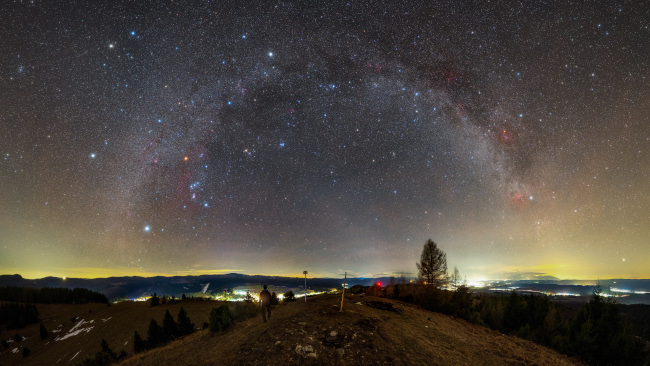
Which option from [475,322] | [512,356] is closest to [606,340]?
[475,322]

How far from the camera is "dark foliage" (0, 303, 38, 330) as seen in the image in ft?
280

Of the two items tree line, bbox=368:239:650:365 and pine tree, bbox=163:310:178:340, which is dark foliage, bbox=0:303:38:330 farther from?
tree line, bbox=368:239:650:365

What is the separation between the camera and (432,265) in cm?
4441

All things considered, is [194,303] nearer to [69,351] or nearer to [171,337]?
[69,351]

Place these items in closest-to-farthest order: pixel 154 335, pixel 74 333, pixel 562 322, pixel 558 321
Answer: pixel 562 322 → pixel 558 321 → pixel 154 335 → pixel 74 333

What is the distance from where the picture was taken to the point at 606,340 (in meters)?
21.6

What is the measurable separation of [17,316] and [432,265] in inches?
5262

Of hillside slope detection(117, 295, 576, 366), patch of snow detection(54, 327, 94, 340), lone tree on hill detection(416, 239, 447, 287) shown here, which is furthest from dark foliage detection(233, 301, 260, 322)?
patch of snow detection(54, 327, 94, 340)

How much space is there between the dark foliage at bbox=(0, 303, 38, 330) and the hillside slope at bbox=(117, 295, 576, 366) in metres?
117

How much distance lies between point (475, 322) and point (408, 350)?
59.7 ft

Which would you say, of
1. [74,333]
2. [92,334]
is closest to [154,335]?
[92,334]

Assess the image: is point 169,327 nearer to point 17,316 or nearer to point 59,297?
point 17,316

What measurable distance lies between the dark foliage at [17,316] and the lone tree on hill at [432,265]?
412 feet

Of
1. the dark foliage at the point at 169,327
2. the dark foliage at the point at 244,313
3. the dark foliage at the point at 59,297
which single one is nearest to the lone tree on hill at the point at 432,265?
the dark foliage at the point at 244,313
